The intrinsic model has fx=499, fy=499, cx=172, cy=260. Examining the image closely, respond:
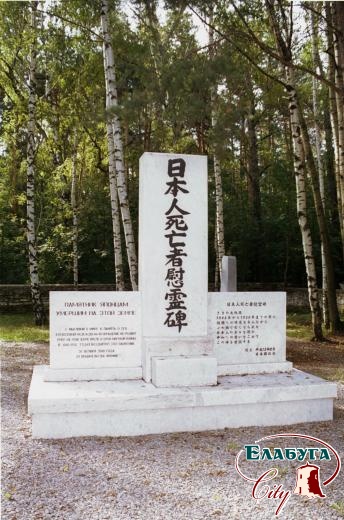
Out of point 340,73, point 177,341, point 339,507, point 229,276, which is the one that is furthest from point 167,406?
point 340,73

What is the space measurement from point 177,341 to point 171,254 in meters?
0.91

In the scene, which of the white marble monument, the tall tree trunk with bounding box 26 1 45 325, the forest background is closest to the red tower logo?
the white marble monument

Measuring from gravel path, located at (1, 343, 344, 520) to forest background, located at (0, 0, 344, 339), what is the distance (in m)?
5.10

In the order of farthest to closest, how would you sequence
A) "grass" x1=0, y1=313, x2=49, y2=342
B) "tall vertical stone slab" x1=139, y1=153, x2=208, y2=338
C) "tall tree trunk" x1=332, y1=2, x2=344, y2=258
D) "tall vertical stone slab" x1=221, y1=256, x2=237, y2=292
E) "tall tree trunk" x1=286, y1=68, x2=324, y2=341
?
"grass" x1=0, y1=313, x2=49, y2=342 → "tall tree trunk" x1=286, y1=68, x2=324, y2=341 → "tall tree trunk" x1=332, y1=2, x2=344, y2=258 → "tall vertical stone slab" x1=221, y1=256, x2=237, y2=292 → "tall vertical stone slab" x1=139, y1=153, x2=208, y2=338

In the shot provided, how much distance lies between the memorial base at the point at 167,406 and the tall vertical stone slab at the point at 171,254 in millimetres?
592

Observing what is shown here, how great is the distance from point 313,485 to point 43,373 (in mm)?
Answer: 2962

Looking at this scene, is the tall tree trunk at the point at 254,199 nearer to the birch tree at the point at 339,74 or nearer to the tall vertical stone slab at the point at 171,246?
the birch tree at the point at 339,74

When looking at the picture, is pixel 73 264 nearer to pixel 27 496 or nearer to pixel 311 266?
pixel 311 266

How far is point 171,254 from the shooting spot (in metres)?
5.29

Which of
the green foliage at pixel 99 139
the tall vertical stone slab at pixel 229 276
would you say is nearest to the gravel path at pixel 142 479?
the tall vertical stone slab at pixel 229 276

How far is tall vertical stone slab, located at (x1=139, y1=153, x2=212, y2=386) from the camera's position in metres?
5.25

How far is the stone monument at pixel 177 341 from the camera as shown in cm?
479

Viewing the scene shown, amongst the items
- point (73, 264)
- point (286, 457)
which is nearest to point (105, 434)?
point (286, 457)

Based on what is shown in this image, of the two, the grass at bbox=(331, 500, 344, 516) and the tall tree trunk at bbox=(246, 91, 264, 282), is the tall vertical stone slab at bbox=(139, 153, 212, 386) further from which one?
the tall tree trunk at bbox=(246, 91, 264, 282)
